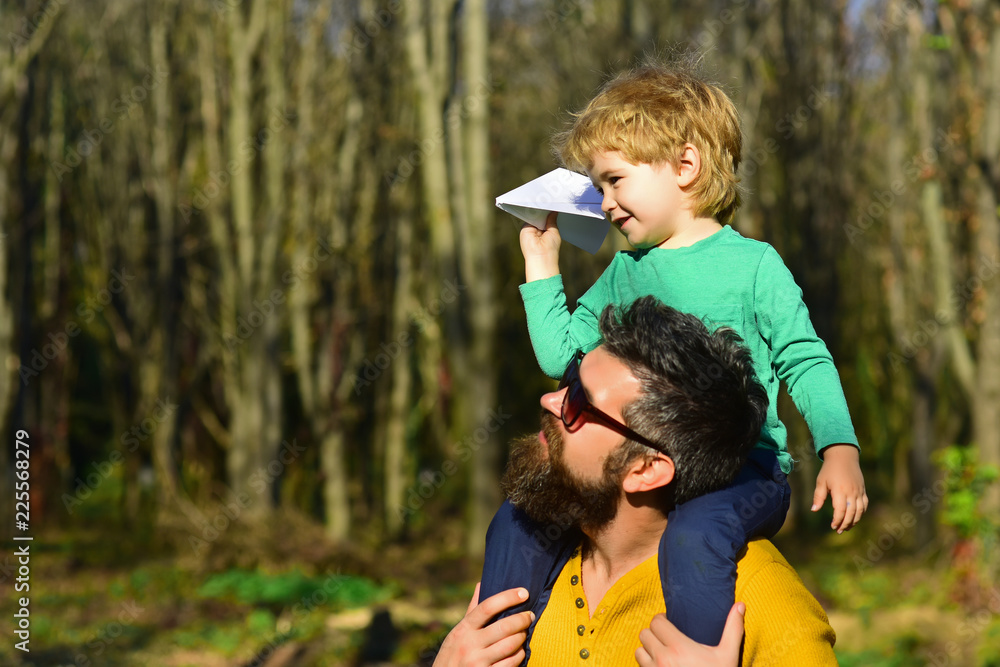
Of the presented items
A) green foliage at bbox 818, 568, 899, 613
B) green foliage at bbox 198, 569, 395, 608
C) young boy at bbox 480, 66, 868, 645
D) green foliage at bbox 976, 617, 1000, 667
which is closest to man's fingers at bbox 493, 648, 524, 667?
young boy at bbox 480, 66, 868, 645

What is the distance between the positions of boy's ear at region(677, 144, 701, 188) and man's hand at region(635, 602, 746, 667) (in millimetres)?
974

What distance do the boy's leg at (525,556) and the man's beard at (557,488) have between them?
0.30ft

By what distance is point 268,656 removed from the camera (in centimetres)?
703

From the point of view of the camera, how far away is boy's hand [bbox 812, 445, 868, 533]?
1930mm

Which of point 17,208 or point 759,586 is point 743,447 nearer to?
point 759,586

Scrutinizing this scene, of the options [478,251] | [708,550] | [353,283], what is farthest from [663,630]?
[353,283]

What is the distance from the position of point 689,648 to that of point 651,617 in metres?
0.26

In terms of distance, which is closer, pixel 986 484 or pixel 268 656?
pixel 268 656

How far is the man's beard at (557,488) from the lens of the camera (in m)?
2.22

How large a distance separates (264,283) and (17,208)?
A: 2.59m

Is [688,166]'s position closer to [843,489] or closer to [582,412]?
[582,412]

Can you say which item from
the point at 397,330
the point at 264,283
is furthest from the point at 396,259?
the point at 264,283

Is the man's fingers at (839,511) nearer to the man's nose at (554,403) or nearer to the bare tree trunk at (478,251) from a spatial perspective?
the man's nose at (554,403)

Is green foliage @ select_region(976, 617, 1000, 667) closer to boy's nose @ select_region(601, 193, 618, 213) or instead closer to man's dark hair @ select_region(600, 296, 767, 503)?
man's dark hair @ select_region(600, 296, 767, 503)
